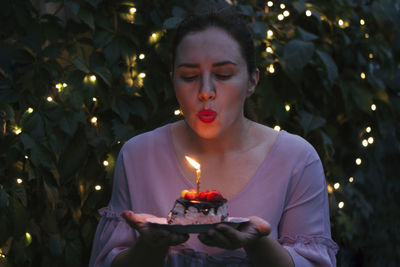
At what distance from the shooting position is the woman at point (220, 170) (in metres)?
1.56

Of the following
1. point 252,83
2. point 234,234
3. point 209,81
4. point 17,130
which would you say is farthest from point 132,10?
point 234,234

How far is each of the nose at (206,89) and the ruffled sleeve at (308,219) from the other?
350 millimetres

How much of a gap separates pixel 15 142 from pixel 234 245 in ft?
4.25

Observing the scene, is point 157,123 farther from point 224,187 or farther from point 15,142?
point 224,187

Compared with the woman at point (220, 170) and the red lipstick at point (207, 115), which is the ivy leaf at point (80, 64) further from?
the red lipstick at point (207, 115)

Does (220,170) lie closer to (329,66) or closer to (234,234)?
(234,234)

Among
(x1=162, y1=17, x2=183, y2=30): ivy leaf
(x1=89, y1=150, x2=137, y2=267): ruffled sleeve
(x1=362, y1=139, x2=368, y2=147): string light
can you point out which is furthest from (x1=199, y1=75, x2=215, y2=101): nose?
(x1=362, y1=139, x2=368, y2=147): string light

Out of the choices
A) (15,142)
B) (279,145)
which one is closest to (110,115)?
(15,142)

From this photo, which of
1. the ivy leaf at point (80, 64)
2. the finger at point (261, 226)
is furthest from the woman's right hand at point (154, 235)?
the ivy leaf at point (80, 64)

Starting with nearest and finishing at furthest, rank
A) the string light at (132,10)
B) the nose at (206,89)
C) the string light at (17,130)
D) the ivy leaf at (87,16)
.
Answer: the nose at (206,89) → the string light at (17,130) → the ivy leaf at (87,16) → the string light at (132,10)

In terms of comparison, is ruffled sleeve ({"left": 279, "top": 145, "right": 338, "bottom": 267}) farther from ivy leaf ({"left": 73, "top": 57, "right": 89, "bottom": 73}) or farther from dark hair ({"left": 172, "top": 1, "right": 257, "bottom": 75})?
ivy leaf ({"left": 73, "top": 57, "right": 89, "bottom": 73})

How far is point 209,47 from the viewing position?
1.57 m

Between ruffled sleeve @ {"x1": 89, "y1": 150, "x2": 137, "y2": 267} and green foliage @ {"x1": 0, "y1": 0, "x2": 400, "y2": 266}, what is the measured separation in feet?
2.11

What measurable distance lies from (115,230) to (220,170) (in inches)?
13.5
